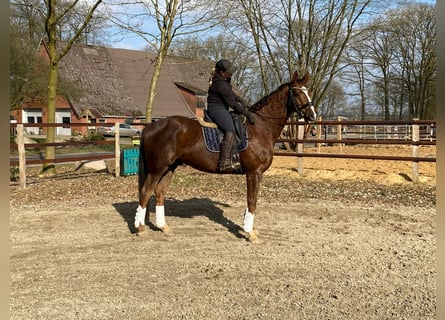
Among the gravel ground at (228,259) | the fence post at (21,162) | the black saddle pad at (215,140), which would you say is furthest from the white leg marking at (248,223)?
the fence post at (21,162)

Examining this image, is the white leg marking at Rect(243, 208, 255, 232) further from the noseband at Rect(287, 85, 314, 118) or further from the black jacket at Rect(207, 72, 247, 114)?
the noseband at Rect(287, 85, 314, 118)

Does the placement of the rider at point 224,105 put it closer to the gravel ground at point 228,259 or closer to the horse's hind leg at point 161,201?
the horse's hind leg at point 161,201

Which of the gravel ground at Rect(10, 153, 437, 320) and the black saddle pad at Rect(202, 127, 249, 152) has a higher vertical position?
the black saddle pad at Rect(202, 127, 249, 152)

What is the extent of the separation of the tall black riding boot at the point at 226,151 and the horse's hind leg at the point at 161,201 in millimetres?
1115

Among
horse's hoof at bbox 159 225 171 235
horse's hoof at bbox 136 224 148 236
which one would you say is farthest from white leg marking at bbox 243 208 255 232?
horse's hoof at bbox 136 224 148 236

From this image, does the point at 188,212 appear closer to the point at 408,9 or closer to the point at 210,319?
the point at 210,319

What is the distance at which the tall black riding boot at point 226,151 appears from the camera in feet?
19.9

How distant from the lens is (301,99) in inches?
243

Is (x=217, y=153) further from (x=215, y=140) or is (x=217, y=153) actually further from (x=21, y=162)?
(x=21, y=162)

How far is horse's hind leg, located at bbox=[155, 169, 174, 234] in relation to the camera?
21.3ft

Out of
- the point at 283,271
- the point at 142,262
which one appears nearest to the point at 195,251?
the point at 142,262

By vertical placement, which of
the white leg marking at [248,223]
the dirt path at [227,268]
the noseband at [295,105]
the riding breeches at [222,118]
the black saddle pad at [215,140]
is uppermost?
the noseband at [295,105]

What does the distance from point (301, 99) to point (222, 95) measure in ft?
3.94

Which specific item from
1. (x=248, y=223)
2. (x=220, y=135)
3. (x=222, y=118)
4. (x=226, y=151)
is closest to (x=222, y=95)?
(x=222, y=118)
